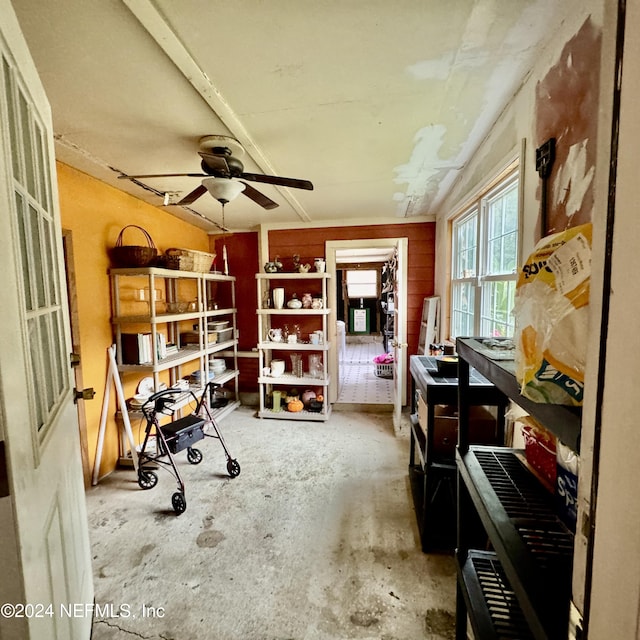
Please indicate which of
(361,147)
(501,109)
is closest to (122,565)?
(361,147)

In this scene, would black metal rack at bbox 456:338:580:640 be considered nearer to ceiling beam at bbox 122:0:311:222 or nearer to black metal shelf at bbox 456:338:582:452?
black metal shelf at bbox 456:338:582:452

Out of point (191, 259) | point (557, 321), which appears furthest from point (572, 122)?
point (191, 259)

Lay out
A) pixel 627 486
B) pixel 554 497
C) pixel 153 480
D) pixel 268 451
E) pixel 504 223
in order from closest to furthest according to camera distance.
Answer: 1. pixel 627 486
2. pixel 554 497
3. pixel 504 223
4. pixel 153 480
5. pixel 268 451

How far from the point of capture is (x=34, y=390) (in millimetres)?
848

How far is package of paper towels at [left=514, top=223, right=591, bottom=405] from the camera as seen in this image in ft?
1.75

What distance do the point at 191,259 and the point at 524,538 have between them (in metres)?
3.21

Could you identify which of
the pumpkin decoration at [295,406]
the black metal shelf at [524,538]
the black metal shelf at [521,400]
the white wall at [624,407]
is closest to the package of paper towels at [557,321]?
the black metal shelf at [521,400]

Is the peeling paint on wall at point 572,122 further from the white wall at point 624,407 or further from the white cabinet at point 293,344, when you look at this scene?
the white cabinet at point 293,344

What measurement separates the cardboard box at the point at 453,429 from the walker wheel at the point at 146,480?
2124 millimetres

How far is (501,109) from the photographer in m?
1.57

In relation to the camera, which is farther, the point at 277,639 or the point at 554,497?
the point at 277,639

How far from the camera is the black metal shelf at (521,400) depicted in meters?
0.54

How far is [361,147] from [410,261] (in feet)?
6.60

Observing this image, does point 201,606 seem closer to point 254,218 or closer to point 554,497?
point 554,497
